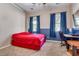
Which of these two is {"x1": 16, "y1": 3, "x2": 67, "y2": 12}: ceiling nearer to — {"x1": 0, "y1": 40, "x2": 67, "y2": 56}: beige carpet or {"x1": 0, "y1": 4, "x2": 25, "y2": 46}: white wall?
{"x1": 0, "y1": 4, "x2": 25, "y2": 46}: white wall

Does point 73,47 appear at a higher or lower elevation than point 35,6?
lower

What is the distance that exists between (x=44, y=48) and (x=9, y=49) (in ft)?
1.99

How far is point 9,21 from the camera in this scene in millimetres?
1582

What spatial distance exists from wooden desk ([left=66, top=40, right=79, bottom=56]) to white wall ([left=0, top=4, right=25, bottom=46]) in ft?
2.86

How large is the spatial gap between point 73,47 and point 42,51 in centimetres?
52

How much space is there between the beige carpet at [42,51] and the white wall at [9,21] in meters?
0.15

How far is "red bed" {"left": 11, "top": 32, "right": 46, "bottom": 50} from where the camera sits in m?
1.55

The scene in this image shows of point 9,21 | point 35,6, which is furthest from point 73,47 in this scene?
point 9,21

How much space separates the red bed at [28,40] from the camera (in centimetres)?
155

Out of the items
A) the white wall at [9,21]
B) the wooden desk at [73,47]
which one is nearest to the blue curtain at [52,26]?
the wooden desk at [73,47]

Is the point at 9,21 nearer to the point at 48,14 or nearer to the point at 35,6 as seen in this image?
the point at 35,6


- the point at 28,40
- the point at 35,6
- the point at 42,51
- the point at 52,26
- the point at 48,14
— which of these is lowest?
the point at 42,51

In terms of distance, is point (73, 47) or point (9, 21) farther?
point (9, 21)

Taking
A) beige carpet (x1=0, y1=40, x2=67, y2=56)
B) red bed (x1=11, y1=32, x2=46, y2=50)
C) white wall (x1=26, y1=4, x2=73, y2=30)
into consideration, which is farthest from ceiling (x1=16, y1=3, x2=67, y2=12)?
beige carpet (x1=0, y1=40, x2=67, y2=56)
